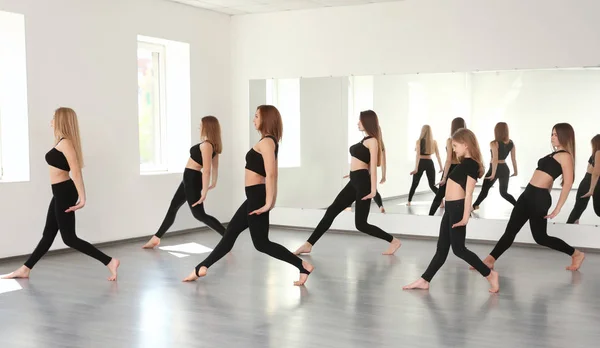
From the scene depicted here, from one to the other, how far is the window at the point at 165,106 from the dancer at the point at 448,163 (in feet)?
10.8

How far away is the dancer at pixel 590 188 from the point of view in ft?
24.2

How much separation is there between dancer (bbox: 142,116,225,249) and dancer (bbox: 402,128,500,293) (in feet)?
8.41

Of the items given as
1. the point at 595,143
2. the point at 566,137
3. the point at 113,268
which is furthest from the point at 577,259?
the point at 113,268

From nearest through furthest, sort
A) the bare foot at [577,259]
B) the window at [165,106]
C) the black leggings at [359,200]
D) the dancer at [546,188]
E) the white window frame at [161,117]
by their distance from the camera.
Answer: the dancer at [546,188] < the bare foot at [577,259] < the black leggings at [359,200] < the window at [165,106] < the white window frame at [161,117]

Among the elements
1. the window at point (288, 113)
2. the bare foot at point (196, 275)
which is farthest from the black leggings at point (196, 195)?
the window at point (288, 113)

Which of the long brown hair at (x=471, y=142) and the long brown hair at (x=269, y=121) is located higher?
the long brown hair at (x=269, y=121)

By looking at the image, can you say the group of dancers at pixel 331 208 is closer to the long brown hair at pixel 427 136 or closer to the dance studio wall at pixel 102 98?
the dance studio wall at pixel 102 98

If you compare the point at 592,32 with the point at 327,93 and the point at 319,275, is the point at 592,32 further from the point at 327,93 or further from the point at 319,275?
the point at 319,275

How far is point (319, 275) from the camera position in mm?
6152

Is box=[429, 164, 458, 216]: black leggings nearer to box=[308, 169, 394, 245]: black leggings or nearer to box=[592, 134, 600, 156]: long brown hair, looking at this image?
box=[308, 169, 394, 245]: black leggings

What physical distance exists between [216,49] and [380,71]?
93.0 inches

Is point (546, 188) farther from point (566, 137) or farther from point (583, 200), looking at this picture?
point (583, 200)

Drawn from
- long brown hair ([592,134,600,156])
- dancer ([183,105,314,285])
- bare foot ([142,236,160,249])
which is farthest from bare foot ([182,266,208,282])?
long brown hair ([592,134,600,156])

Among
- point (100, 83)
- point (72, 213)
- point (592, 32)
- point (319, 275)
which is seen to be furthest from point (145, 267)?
point (592, 32)
